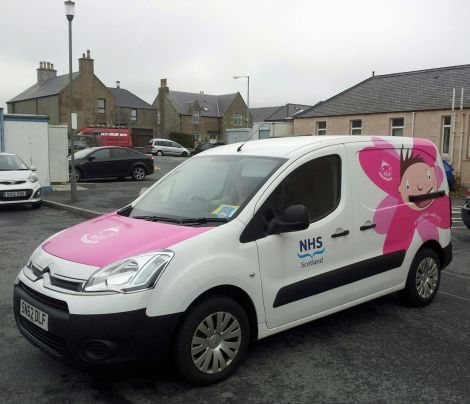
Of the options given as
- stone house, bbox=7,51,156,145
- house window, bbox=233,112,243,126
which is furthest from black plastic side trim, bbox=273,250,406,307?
house window, bbox=233,112,243,126

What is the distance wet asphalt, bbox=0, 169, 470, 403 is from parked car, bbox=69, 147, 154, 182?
52.6ft

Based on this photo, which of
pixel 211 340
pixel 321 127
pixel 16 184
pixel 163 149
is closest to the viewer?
pixel 211 340

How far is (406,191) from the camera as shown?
5.03 meters

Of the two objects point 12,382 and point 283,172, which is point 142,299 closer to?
point 12,382

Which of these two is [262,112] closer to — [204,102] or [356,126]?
[204,102]

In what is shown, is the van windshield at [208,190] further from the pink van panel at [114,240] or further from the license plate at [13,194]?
the license plate at [13,194]

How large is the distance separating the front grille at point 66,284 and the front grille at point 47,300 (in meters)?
0.10

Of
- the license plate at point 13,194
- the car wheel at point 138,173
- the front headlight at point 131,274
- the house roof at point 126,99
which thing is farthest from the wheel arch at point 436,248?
the house roof at point 126,99

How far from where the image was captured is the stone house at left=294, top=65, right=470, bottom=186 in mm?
23484

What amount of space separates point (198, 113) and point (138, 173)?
47.1 m

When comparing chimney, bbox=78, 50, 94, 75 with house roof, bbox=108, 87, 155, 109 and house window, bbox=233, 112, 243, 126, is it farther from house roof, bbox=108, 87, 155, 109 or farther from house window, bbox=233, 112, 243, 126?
house window, bbox=233, 112, 243, 126

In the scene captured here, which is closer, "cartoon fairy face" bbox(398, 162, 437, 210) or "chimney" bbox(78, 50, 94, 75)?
"cartoon fairy face" bbox(398, 162, 437, 210)

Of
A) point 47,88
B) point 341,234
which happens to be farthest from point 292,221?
point 47,88

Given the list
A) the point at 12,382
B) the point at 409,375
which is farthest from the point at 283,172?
the point at 12,382
